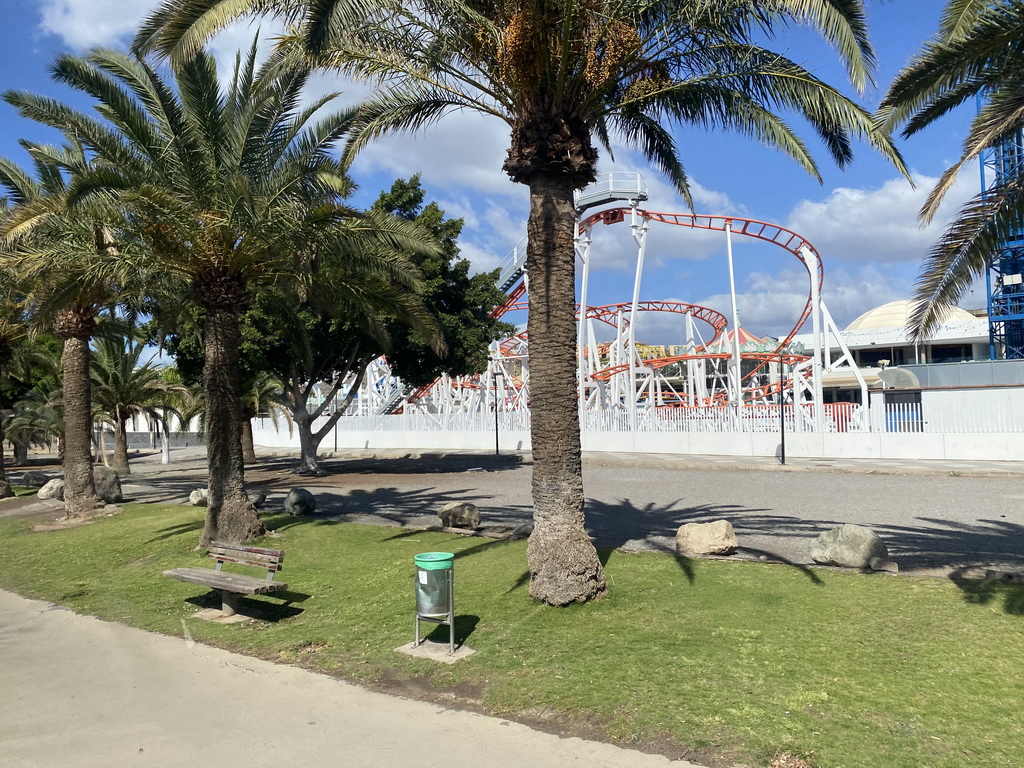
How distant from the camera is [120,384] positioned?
31.1m

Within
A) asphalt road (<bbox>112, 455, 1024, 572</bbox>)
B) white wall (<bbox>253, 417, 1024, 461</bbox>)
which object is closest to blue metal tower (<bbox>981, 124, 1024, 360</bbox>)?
white wall (<bbox>253, 417, 1024, 461</bbox>)

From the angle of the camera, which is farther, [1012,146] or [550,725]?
[1012,146]

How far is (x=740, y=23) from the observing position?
8164 mm

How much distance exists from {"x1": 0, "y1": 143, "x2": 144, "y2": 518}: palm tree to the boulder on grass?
8.96 m

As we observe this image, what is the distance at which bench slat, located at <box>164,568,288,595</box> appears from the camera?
738 cm

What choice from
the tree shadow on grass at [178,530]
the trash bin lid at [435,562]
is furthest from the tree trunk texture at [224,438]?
the trash bin lid at [435,562]

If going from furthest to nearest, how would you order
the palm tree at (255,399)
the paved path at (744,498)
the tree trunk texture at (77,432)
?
1. the palm tree at (255,399)
2. the tree trunk texture at (77,432)
3. the paved path at (744,498)

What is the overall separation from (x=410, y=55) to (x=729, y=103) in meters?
3.70

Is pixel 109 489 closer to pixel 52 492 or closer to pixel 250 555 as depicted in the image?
pixel 52 492

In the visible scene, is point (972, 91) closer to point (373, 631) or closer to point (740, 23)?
point (740, 23)

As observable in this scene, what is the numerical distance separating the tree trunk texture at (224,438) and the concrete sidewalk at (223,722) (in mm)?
4398

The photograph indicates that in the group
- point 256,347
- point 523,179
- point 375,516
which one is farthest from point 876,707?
point 256,347

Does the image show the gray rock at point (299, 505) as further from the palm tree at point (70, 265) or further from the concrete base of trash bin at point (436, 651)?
the concrete base of trash bin at point (436, 651)

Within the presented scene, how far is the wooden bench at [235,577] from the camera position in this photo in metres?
7.44
